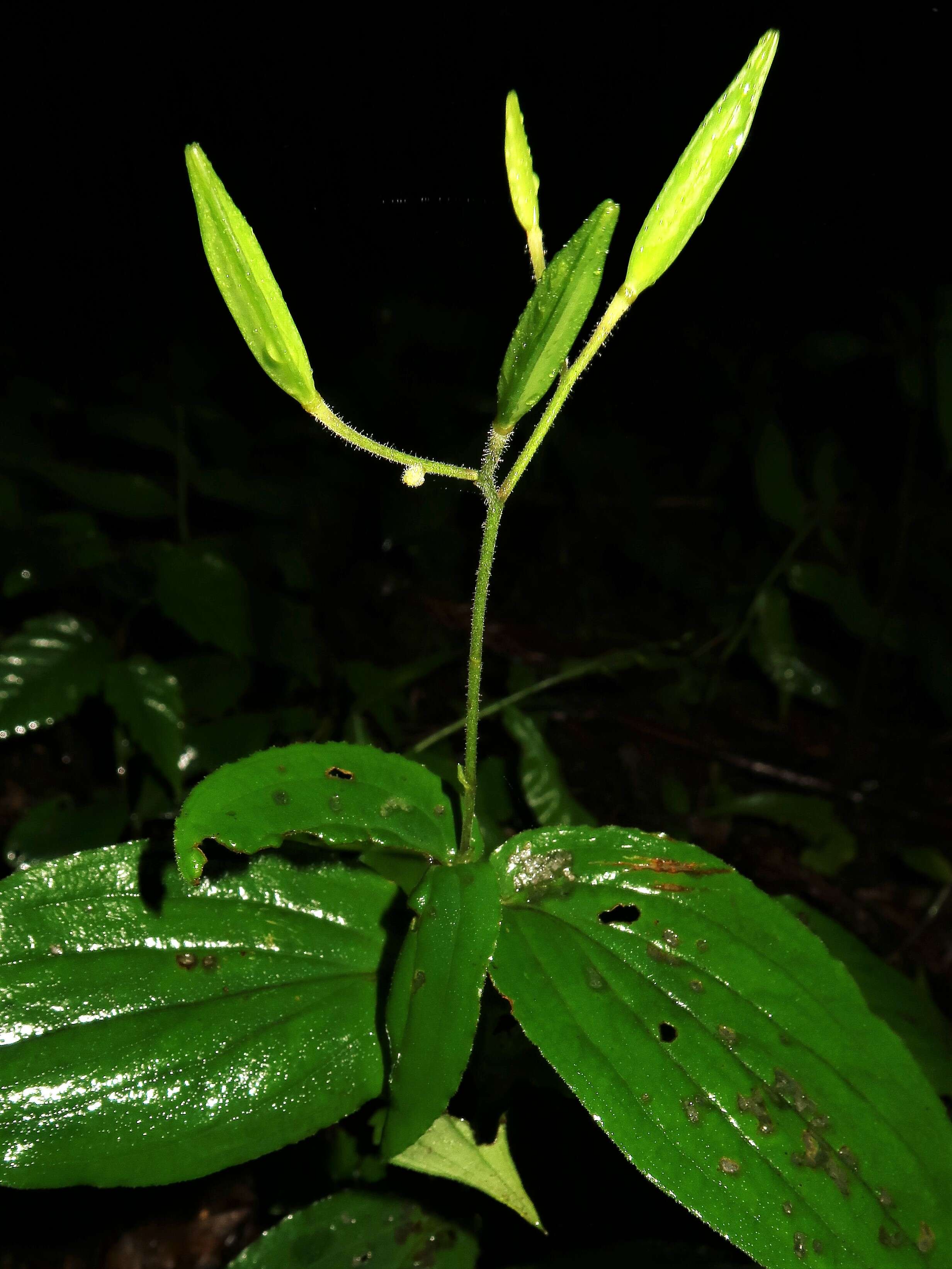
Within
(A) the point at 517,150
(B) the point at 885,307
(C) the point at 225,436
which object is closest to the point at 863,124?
(B) the point at 885,307

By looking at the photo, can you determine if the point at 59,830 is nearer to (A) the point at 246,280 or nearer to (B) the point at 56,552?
(B) the point at 56,552

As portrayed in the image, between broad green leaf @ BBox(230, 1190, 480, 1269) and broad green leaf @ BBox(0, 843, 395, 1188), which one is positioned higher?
broad green leaf @ BBox(0, 843, 395, 1188)

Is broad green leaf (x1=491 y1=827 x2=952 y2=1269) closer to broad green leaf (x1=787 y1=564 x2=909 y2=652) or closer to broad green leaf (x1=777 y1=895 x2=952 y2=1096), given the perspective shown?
broad green leaf (x1=777 y1=895 x2=952 y2=1096)

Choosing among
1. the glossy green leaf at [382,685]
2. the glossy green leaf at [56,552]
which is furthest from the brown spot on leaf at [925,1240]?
the glossy green leaf at [56,552]

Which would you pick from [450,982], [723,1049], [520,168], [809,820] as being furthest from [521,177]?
[809,820]

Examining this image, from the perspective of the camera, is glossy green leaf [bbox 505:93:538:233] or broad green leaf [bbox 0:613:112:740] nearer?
glossy green leaf [bbox 505:93:538:233]

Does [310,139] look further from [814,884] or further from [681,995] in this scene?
[681,995]

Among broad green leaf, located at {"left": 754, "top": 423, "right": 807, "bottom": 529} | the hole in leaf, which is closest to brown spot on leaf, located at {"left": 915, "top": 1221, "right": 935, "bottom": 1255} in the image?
the hole in leaf
